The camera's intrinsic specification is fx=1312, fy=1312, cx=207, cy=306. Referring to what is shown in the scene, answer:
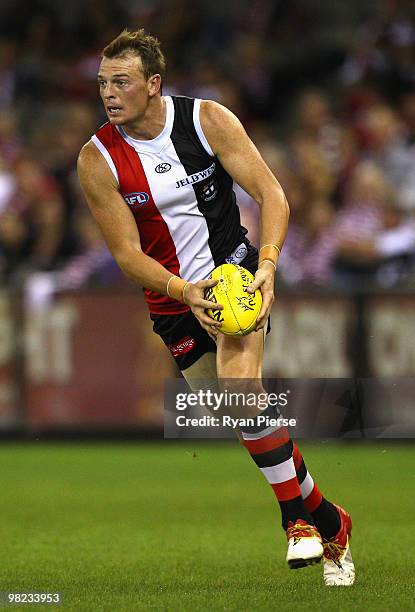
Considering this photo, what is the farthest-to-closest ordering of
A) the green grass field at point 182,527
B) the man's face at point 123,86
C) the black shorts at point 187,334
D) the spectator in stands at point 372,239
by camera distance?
the spectator in stands at point 372,239 < the black shorts at point 187,334 < the man's face at point 123,86 < the green grass field at point 182,527

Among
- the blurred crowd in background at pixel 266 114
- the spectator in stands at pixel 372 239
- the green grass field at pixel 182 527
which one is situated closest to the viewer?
the green grass field at pixel 182 527

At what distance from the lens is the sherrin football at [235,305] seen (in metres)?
5.73

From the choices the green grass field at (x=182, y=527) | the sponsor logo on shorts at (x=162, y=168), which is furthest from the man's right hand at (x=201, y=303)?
the green grass field at (x=182, y=527)

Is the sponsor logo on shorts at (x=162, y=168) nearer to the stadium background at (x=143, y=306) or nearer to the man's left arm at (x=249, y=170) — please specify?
the man's left arm at (x=249, y=170)

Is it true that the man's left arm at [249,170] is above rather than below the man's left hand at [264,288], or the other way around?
above

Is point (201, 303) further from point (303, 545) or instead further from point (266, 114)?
point (266, 114)

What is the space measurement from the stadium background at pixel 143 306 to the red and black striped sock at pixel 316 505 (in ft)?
1.00

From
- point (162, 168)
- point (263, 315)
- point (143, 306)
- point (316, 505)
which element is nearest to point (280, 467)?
point (316, 505)

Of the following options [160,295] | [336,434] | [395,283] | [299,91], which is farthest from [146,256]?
[299,91]

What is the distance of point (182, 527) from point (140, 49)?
3378 mm

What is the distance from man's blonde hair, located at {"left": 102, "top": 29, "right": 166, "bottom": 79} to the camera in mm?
5969

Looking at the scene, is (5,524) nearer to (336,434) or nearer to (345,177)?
(336,434)

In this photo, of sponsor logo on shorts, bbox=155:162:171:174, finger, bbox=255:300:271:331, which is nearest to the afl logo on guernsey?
sponsor logo on shorts, bbox=155:162:171:174

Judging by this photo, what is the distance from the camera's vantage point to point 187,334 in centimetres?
637
